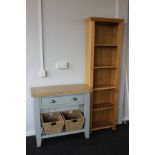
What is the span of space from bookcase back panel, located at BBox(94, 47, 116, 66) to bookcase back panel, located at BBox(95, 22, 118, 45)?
0.12 meters

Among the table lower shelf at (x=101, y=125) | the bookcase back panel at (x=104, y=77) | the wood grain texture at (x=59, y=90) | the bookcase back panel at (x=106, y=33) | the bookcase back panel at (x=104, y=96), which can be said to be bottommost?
the table lower shelf at (x=101, y=125)

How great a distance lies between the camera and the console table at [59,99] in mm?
2541

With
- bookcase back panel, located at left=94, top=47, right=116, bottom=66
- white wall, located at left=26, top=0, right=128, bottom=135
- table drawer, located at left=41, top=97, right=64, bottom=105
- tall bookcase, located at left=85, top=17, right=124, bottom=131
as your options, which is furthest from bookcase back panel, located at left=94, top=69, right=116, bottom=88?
table drawer, located at left=41, top=97, right=64, bottom=105

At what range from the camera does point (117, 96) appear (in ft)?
10.1

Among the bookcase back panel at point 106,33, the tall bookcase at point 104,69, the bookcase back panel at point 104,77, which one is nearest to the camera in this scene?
the tall bookcase at point 104,69

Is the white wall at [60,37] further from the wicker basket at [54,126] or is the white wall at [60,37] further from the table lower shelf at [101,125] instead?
the table lower shelf at [101,125]

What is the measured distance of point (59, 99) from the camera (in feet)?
8.59

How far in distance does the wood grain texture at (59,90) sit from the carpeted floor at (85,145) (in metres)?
0.77

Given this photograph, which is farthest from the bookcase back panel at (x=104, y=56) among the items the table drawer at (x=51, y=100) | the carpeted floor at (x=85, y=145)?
the carpeted floor at (x=85, y=145)

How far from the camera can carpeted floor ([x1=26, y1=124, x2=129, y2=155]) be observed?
253cm

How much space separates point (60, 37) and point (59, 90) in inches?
32.8
